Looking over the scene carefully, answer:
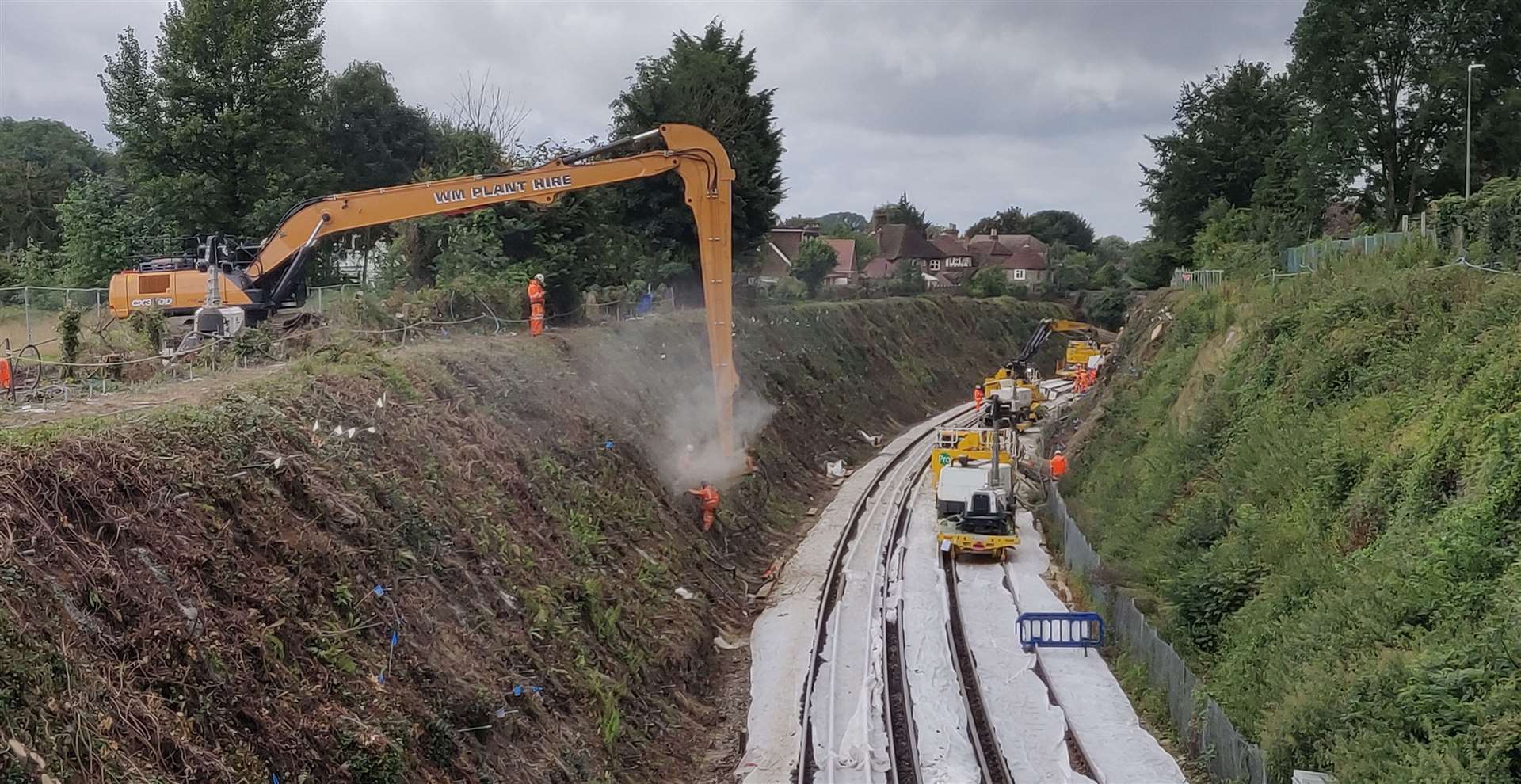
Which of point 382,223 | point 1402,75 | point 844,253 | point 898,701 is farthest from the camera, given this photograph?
point 844,253

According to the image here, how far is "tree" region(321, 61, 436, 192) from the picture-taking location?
55500mm

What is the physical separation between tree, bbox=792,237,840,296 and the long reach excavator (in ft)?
136

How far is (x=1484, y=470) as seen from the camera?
1245 centimetres

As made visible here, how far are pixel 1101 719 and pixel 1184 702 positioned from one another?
1407 millimetres

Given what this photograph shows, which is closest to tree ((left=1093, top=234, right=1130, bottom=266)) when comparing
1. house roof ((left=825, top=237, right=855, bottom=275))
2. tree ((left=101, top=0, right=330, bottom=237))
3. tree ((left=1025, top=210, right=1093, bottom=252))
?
tree ((left=1025, top=210, right=1093, bottom=252))

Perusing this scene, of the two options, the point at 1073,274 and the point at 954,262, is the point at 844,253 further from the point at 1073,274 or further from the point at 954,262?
the point at 1073,274

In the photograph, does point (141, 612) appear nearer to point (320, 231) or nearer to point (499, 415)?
point (499, 415)

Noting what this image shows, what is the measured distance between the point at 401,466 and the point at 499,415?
494 centimetres

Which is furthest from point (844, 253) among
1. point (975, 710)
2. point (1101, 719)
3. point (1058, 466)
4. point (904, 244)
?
point (1101, 719)

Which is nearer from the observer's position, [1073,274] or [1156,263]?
[1156,263]

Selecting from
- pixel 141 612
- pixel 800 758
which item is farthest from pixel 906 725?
pixel 141 612

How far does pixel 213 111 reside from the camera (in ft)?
112

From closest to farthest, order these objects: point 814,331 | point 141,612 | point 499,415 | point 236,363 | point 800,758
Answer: point 141,612 → point 800,758 → point 236,363 → point 499,415 → point 814,331

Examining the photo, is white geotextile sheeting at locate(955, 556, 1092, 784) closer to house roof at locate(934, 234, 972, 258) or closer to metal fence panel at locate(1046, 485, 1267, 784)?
metal fence panel at locate(1046, 485, 1267, 784)
